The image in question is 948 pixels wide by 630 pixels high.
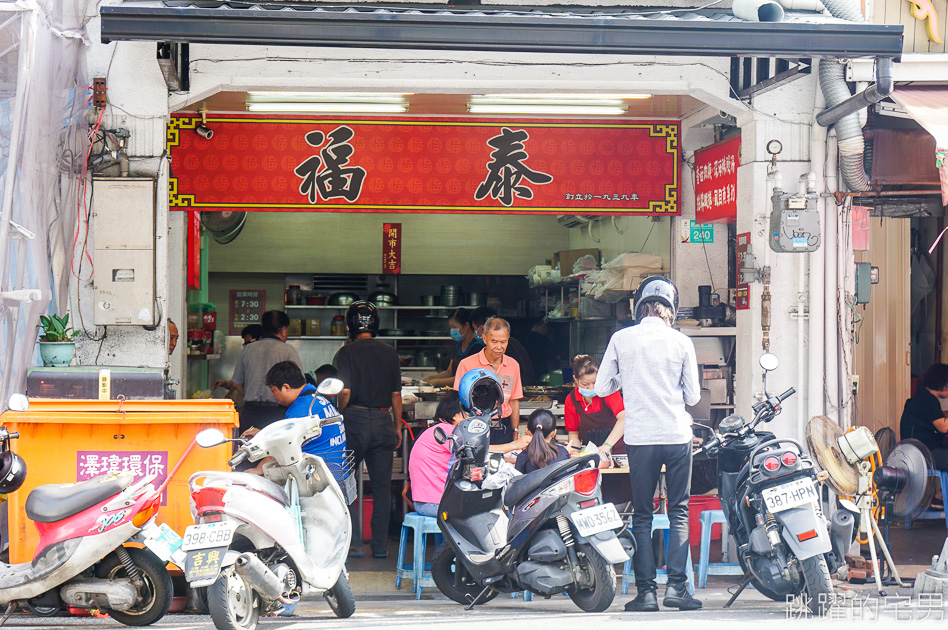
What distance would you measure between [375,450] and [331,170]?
8.84ft

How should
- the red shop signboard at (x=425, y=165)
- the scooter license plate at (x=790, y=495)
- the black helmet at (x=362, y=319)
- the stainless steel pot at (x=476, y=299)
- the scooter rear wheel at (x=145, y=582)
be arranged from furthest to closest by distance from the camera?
the stainless steel pot at (x=476, y=299), the red shop signboard at (x=425, y=165), the black helmet at (x=362, y=319), the scooter license plate at (x=790, y=495), the scooter rear wheel at (x=145, y=582)

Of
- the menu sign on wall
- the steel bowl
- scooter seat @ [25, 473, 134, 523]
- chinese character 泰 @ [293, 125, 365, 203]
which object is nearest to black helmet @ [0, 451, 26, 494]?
scooter seat @ [25, 473, 134, 523]

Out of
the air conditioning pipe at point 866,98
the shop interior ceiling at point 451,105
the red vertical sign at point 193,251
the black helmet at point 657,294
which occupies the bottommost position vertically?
the black helmet at point 657,294

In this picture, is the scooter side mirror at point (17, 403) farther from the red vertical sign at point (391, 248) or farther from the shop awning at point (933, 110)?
the red vertical sign at point (391, 248)

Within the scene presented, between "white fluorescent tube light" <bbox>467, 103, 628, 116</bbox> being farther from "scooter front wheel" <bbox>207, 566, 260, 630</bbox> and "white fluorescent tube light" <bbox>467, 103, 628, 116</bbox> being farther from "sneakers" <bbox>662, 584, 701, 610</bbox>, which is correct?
"scooter front wheel" <bbox>207, 566, 260, 630</bbox>

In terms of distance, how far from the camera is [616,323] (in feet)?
32.6

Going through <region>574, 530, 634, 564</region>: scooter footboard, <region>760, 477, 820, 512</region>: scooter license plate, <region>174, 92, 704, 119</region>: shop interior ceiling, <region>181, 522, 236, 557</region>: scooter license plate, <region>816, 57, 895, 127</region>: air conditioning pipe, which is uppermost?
<region>174, 92, 704, 119</region>: shop interior ceiling

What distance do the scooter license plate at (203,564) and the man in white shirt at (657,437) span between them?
8.05 feet

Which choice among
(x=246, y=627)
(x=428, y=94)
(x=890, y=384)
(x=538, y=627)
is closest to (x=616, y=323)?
(x=890, y=384)

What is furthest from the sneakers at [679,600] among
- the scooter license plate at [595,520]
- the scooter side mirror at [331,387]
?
the scooter side mirror at [331,387]

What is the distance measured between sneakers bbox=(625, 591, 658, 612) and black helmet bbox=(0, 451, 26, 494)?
11.7 feet

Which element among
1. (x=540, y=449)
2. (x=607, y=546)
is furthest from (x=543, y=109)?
(x=607, y=546)

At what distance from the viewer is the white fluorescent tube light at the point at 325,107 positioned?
8062 mm

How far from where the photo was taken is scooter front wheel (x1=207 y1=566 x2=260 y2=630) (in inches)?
173
